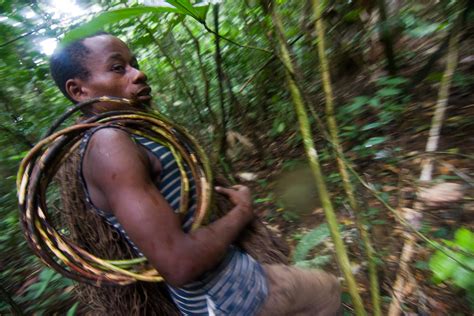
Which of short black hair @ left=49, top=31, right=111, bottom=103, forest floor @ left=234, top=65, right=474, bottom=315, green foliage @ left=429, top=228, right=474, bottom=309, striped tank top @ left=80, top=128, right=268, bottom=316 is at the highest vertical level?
short black hair @ left=49, top=31, right=111, bottom=103

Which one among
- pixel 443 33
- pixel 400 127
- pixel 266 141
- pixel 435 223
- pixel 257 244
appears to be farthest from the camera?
pixel 266 141

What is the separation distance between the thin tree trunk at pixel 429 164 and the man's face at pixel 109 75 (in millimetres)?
1480

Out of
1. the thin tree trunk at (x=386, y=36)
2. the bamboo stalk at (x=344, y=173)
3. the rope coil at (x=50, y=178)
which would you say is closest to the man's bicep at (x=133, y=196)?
the rope coil at (x=50, y=178)

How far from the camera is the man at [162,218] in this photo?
1000mm

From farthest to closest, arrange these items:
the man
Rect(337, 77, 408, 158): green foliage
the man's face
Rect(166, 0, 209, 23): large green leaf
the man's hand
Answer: Rect(337, 77, 408, 158): green foliage
the man's face
the man's hand
Rect(166, 0, 209, 23): large green leaf
the man

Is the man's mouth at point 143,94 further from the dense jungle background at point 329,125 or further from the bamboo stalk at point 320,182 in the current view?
the bamboo stalk at point 320,182

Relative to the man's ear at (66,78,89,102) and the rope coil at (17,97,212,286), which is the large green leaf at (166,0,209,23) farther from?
the man's ear at (66,78,89,102)

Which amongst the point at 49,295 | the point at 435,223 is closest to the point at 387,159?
the point at 435,223

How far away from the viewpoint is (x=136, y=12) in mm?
1028

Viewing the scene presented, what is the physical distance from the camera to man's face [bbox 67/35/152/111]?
141cm

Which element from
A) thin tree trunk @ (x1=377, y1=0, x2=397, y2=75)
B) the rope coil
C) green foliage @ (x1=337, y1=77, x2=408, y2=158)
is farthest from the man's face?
thin tree trunk @ (x1=377, y1=0, x2=397, y2=75)

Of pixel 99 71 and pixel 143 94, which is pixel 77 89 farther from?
pixel 143 94

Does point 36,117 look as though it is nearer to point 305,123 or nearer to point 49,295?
point 49,295

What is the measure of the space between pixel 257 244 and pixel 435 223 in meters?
1.29
